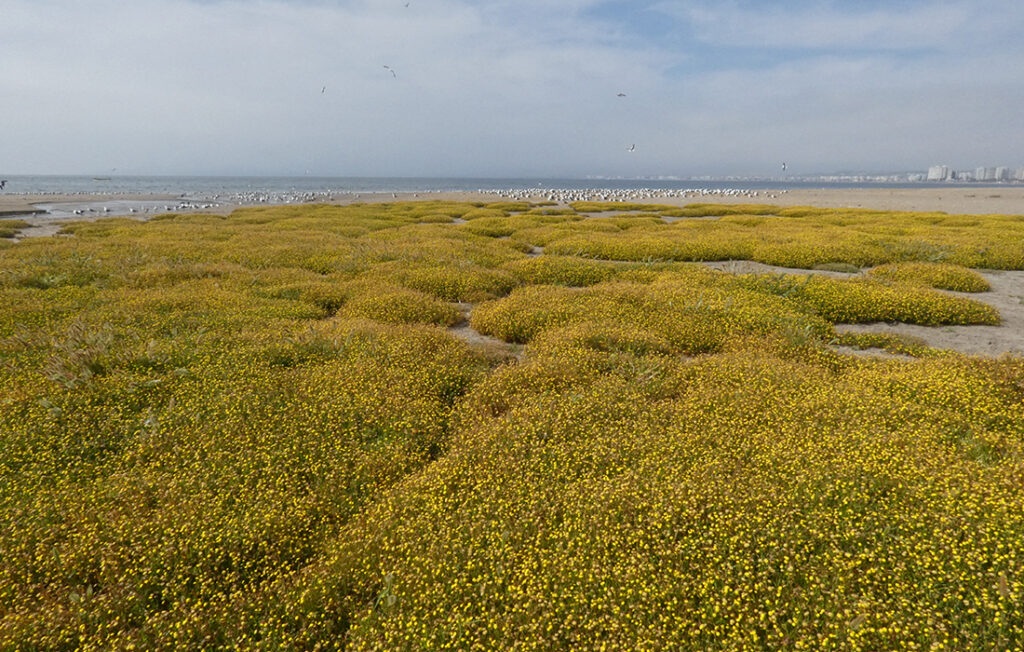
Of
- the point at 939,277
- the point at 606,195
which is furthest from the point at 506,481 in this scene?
the point at 606,195

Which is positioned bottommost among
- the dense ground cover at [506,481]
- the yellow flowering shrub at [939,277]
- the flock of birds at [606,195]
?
the dense ground cover at [506,481]

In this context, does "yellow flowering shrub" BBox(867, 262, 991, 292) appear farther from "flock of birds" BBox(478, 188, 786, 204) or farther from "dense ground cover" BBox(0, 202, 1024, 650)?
"flock of birds" BBox(478, 188, 786, 204)

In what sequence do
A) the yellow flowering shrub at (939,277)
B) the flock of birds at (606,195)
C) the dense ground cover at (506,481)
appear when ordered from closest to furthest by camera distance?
the dense ground cover at (506,481)
the yellow flowering shrub at (939,277)
the flock of birds at (606,195)

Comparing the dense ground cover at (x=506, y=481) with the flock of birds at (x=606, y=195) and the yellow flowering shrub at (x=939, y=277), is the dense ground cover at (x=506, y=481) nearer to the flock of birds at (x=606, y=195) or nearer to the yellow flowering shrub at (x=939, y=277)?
the yellow flowering shrub at (x=939, y=277)

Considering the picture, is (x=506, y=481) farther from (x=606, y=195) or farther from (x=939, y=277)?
(x=606, y=195)

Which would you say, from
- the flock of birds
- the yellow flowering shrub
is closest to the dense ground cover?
the yellow flowering shrub

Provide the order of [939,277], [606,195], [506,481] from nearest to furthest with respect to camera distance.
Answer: [506,481]
[939,277]
[606,195]

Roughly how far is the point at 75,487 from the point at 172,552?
6.68ft

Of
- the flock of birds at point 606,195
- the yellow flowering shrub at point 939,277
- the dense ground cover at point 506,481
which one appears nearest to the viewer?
the dense ground cover at point 506,481

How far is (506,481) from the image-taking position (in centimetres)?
617

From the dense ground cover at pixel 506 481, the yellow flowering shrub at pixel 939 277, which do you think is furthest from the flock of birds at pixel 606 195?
the dense ground cover at pixel 506 481

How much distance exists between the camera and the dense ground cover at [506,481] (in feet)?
14.1

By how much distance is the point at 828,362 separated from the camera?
397 inches

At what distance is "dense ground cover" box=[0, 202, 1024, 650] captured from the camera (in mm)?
4312
